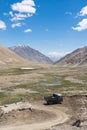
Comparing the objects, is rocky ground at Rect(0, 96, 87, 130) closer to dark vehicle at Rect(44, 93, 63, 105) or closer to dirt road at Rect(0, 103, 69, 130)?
dirt road at Rect(0, 103, 69, 130)

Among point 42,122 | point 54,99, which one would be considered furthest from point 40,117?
point 54,99

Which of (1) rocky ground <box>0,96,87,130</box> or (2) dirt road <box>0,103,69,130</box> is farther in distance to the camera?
(2) dirt road <box>0,103,69,130</box>

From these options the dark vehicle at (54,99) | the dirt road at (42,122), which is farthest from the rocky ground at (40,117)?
the dark vehicle at (54,99)

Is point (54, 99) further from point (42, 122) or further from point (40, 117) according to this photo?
point (42, 122)

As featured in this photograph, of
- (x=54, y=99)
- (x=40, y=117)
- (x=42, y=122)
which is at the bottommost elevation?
(x=42, y=122)

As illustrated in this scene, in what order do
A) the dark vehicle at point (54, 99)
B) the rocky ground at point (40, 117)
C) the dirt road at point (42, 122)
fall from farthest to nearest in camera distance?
1. the dark vehicle at point (54, 99)
2. the dirt road at point (42, 122)
3. the rocky ground at point (40, 117)

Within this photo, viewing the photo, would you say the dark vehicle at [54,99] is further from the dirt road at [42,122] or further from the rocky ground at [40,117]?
the dirt road at [42,122]

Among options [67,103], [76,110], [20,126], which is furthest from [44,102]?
[20,126]

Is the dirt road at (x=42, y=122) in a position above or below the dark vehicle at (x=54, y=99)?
below

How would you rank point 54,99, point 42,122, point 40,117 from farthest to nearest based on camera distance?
point 54,99, point 40,117, point 42,122

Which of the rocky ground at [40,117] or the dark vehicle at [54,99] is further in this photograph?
the dark vehicle at [54,99]

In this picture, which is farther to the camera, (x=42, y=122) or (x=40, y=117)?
(x=40, y=117)

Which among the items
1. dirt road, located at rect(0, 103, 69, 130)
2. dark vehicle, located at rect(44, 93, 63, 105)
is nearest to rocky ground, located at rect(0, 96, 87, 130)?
dirt road, located at rect(0, 103, 69, 130)
